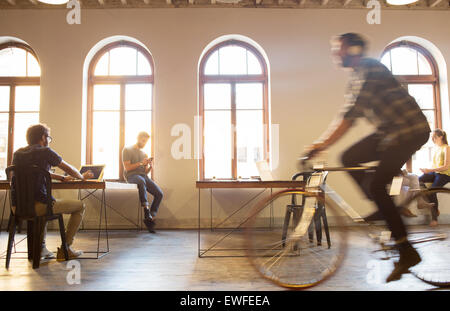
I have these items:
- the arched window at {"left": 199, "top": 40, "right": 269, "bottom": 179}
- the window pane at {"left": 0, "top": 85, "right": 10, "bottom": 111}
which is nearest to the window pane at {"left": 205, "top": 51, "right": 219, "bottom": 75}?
the arched window at {"left": 199, "top": 40, "right": 269, "bottom": 179}

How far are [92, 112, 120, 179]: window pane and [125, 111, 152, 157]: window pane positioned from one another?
0.16m

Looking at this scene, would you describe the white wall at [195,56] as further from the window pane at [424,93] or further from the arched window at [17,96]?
the window pane at [424,93]

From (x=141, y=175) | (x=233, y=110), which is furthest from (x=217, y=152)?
(x=141, y=175)

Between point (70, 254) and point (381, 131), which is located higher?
point (381, 131)

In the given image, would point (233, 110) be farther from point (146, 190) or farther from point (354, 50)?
point (354, 50)

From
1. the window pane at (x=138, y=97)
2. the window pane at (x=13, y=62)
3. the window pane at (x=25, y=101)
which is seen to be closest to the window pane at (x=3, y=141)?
the window pane at (x=25, y=101)

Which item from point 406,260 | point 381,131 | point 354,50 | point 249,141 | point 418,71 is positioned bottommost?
point 406,260

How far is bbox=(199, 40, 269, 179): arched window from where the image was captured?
17.9 feet

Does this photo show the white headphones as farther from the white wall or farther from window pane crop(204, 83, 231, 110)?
window pane crop(204, 83, 231, 110)

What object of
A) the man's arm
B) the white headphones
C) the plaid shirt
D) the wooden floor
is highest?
the white headphones

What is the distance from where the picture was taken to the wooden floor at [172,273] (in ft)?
6.70

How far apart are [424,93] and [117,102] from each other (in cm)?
512

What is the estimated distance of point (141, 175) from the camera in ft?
15.5
